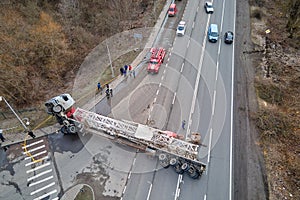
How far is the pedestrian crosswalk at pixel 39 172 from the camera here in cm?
2038

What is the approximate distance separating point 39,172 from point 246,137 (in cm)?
2057

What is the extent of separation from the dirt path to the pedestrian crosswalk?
1629 centimetres

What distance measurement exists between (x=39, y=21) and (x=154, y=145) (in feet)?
81.0

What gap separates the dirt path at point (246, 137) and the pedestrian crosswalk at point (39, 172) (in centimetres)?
1629

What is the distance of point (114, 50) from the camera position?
3509cm

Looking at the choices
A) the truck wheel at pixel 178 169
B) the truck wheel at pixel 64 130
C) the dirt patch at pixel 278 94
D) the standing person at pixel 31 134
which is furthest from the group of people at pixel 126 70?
the dirt patch at pixel 278 94

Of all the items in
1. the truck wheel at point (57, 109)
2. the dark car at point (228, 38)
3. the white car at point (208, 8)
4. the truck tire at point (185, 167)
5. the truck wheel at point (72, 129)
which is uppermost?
the white car at point (208, 8)

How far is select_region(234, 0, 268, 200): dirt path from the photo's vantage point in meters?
20.2

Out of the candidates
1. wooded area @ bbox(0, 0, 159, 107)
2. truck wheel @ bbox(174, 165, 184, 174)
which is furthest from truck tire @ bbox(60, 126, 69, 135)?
truck wheel @ bbox(174, 165, 184, 174)

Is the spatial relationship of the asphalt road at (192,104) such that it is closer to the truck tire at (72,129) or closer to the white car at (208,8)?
the white car at (208,8)

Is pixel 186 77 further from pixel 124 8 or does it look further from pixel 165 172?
→ pixel 124 8

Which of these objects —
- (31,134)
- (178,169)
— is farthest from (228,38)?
(31,134)

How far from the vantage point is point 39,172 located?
2170 centimetres

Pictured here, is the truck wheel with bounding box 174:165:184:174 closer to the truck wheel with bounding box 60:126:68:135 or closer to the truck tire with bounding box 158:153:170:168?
the truck tire with bounding box 158:153:170:168
